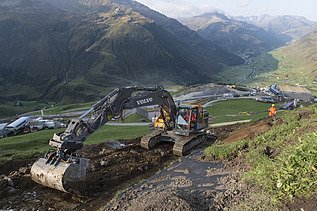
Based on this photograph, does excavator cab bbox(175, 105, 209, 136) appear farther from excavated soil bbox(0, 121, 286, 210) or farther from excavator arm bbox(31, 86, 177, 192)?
excavator arm bbox(31, 86, 177, 192)

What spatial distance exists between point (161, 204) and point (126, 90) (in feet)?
30.8

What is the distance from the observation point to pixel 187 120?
2330 cm

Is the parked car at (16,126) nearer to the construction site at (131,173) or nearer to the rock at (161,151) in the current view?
the construction site at (131,173)

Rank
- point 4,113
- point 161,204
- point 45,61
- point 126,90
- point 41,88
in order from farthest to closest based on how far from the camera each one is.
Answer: point 45,61
point 41,88
point 4,113
point 126,90
point 161,204

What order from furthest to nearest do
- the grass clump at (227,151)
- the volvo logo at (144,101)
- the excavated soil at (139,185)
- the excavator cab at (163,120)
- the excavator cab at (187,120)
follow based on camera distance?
the excavator cab at (163,120) → the excavator cab at (187,120) → the volvo logo at (144,101) → the grass clump at (227,151) → the excavated soil at (139,185)

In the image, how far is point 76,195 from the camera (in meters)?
14.6

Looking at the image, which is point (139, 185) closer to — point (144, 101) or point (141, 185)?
point (141, 185)

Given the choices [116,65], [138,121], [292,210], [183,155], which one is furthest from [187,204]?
[116,65]

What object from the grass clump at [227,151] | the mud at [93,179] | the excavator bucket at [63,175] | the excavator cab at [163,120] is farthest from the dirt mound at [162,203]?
the excavator cab at [163,120]

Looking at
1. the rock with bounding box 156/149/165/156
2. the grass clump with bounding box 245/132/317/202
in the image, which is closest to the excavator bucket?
the grass clump with bounding box 245/132/317/202

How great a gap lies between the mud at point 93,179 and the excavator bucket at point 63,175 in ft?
1.39

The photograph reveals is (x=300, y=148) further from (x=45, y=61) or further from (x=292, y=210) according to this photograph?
(x=45, y=61)

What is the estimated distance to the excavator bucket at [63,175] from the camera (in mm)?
13984

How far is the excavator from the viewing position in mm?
14297
